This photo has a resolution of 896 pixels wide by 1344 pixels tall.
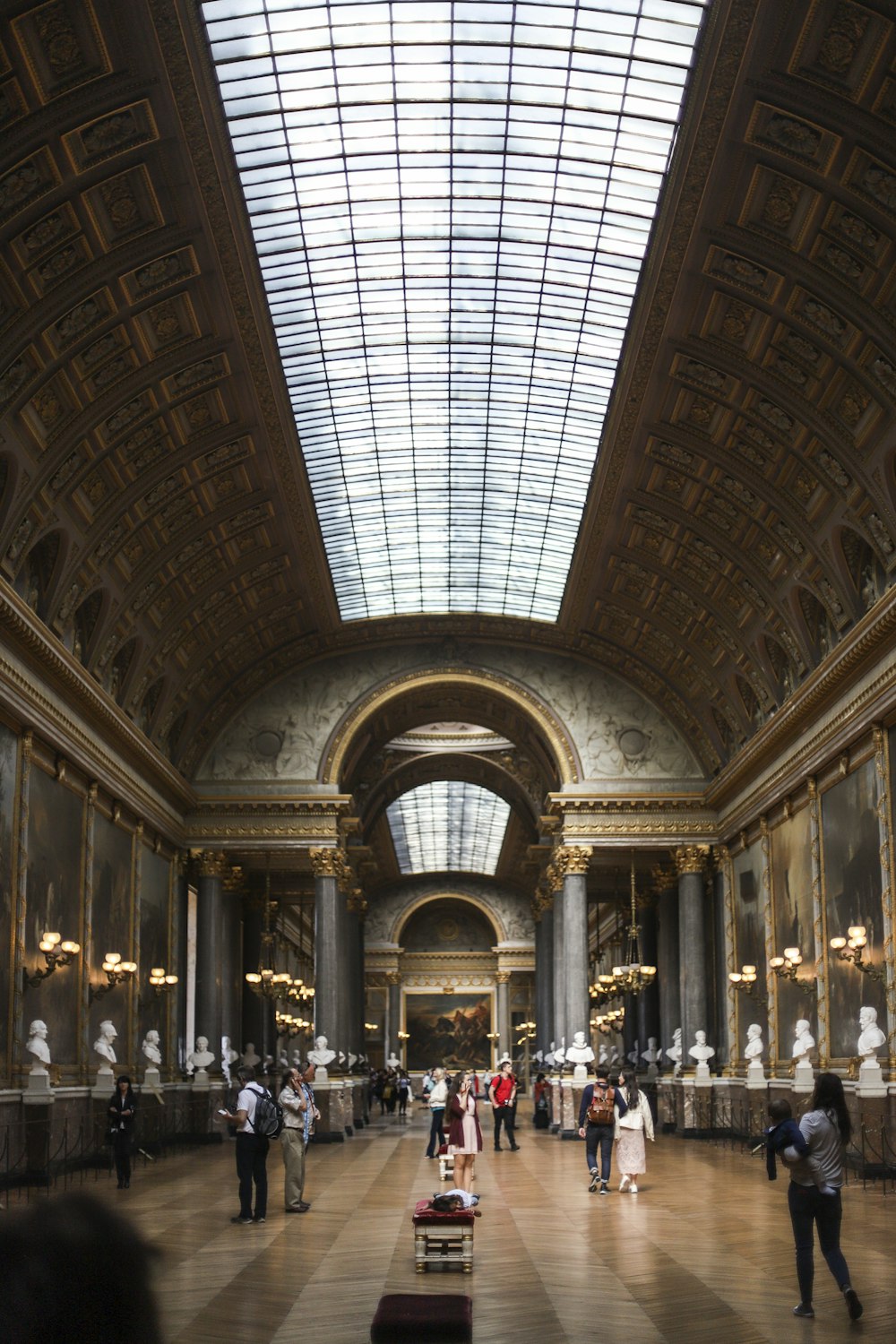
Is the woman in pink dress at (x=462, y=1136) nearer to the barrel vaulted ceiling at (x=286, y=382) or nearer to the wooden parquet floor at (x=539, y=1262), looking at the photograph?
the wooden parquet floor at (x=539, y=1262)

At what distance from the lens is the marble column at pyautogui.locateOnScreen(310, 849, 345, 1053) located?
42.5m

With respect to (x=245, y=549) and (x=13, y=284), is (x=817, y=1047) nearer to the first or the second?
(x=245, y=549)

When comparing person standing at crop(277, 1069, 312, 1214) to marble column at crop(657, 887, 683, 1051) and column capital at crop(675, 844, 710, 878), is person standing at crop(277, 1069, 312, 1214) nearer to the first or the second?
column capital at crop(675, 844, 710, 878)

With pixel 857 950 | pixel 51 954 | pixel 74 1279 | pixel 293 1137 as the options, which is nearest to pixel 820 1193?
pixel 293 1137

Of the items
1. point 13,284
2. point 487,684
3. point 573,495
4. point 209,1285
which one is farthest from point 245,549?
point 209,1285

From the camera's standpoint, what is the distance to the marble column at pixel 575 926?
142 ft

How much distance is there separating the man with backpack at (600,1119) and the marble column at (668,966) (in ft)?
75.0

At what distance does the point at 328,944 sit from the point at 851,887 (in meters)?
18.7

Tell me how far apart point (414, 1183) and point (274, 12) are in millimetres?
18757

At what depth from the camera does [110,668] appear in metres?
34.1

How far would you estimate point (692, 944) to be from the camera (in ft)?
140

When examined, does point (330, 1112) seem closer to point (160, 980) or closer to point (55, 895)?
point (160, 980)

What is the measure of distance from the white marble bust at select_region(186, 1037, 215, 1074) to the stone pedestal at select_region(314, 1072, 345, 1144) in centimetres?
299

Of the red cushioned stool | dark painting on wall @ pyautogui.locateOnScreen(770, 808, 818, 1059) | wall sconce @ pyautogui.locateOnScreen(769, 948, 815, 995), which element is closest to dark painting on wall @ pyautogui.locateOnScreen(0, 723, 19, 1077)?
wall sconce @ pyautogui.locateOnScreen(769, 948, 815, 995)
